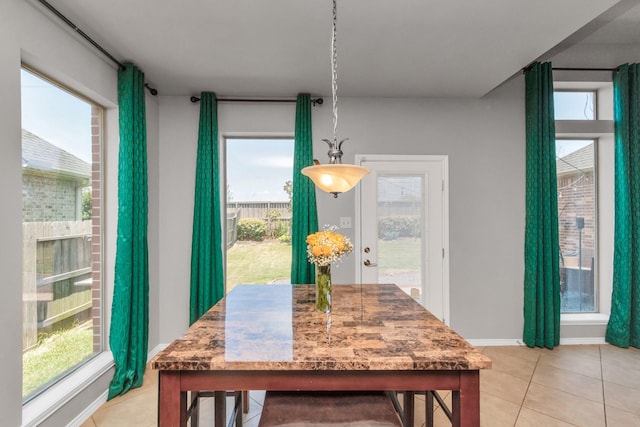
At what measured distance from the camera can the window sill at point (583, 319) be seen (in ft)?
11.2

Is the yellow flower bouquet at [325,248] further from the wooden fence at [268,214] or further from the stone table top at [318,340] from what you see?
the wooden fence at [268,214]

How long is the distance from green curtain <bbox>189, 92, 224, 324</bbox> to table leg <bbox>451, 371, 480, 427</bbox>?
99.9 inches

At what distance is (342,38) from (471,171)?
6.72 feet

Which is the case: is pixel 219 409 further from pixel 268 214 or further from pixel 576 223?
pixel 576 223

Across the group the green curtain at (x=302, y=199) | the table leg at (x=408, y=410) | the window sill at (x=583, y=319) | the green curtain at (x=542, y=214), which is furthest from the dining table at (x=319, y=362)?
the window sill at (x=583, y=319)

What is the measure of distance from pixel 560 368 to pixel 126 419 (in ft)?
11.6

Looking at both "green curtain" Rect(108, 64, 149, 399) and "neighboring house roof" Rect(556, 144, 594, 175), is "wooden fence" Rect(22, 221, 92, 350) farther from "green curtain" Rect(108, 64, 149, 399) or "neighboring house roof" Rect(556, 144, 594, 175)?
"neighboring house roof" Rect(556, 144, 594, 175)

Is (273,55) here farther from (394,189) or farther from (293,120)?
(394,189)

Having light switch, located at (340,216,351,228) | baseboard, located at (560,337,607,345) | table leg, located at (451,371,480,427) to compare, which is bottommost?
baseboard, located at (560,337,607,345)

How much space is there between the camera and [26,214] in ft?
6.29

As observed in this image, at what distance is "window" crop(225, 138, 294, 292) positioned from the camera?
11.7ft

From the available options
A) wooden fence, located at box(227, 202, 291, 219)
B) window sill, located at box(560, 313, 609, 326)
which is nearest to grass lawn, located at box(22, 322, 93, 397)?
wooden fence, located at box(227, 202, 291, 219)

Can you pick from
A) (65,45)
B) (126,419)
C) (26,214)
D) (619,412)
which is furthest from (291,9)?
(619,412)

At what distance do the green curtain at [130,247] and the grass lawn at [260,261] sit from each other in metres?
0.98
